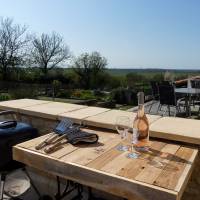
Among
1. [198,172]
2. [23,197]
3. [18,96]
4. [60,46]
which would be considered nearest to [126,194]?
[198,172]

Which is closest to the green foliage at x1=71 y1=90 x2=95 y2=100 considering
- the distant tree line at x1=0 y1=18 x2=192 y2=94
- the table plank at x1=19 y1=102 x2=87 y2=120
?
the distant tree line at x1=0 y1=18 x2=192 y2=94

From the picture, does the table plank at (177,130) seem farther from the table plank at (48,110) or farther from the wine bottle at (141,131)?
the table plank at (48,110)

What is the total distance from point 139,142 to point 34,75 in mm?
22191

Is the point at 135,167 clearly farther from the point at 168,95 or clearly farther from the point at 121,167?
the point at 168,95

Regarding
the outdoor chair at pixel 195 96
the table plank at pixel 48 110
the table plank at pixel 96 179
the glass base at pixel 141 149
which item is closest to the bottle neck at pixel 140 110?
the glass base at pixel 141 149

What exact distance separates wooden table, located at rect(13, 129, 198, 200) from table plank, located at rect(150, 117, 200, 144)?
0.06 metres

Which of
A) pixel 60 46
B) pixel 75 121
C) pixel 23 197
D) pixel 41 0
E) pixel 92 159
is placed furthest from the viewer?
pixel 60 46

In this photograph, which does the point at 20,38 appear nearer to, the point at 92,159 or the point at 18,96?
the point at 18,96

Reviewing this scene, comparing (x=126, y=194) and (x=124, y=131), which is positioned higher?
(x=124, y=131)

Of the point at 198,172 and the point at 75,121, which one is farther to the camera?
the point at 75,121

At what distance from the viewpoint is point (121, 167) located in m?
1.11

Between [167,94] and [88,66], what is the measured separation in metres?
18.2

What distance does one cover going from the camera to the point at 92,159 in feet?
3.94

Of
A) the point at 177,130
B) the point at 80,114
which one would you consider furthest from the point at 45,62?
the point at 177,130
